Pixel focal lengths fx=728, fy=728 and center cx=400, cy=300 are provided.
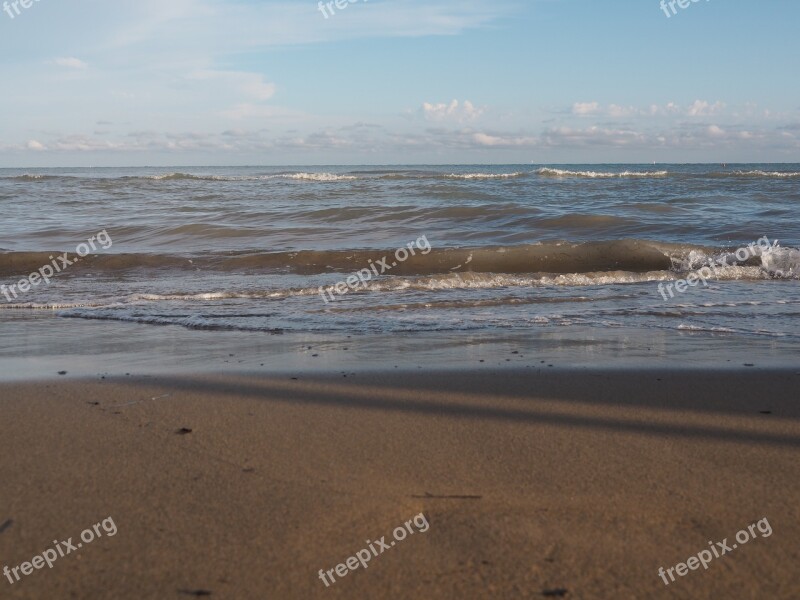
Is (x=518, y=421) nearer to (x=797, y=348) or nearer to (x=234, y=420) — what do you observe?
(x=234, y=420)

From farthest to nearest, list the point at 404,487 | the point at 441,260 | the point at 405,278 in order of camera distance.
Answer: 1. the point at 441,260
2. the point at 405,278
3. the point at 404,487

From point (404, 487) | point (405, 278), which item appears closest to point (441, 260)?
point (405, 278)

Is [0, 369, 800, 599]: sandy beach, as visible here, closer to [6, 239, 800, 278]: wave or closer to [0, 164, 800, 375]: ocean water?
[0, 164, 800, 375]: ocean water

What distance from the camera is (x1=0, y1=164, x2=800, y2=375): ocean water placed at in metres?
6.10

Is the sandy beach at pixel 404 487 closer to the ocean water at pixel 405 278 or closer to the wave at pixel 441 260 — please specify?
the ocean water at pixel 405 278

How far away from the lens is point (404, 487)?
291 cm

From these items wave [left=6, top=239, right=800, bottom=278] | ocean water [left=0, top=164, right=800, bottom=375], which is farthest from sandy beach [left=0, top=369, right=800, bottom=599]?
wave [left=6, top=239, right=800, bottom=278]

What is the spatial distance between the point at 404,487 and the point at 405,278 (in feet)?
22.8

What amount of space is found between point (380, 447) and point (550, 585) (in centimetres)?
128

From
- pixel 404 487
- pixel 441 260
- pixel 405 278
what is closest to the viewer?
pixel 404 487

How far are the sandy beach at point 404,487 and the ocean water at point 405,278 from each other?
48.5 inches

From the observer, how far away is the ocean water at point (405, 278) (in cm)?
610

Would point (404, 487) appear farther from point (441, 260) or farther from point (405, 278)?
point (441, 260)

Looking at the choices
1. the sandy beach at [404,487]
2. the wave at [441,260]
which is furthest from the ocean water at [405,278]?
the sandy beach at [404,487]
